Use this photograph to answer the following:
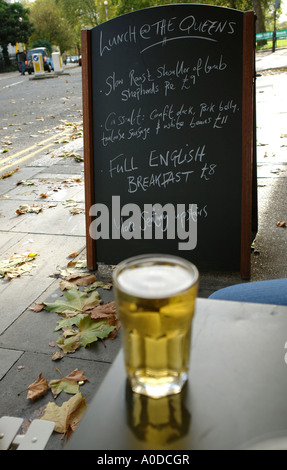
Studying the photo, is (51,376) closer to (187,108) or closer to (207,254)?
(207,254)

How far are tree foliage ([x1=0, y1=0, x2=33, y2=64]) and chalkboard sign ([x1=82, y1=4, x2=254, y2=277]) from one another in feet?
173

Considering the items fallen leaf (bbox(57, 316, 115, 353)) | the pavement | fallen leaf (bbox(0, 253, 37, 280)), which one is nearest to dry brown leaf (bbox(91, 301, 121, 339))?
fallen leaf (bbox(57, 316, 115, 353))

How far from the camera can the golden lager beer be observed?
916 mm

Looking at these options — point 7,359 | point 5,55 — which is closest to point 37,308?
point 7,359

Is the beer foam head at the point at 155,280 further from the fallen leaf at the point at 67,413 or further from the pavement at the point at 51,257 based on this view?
the fallen leaf at the point at 67,413

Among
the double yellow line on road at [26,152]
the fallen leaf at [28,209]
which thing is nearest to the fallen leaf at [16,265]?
the fallen leaf at [28,209]

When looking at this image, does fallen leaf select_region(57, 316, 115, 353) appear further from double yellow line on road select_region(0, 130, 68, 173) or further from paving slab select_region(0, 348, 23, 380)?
double yellow line on road select_region(0, 130, 68, 173)

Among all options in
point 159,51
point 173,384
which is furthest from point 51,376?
point 159,51

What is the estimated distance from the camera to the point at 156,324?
0.93 metres

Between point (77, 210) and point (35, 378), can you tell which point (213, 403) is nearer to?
point (35, 378)

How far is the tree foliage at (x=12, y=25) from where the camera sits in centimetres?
5019

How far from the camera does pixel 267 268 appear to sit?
3.75 meters

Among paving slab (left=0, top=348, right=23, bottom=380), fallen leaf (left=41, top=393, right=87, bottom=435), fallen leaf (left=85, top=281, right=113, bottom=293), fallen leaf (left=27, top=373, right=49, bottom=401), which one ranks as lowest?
fallen leaf (left=41, top=393, right=87, bottom=435)

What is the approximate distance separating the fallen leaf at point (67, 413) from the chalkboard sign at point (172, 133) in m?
1.47
